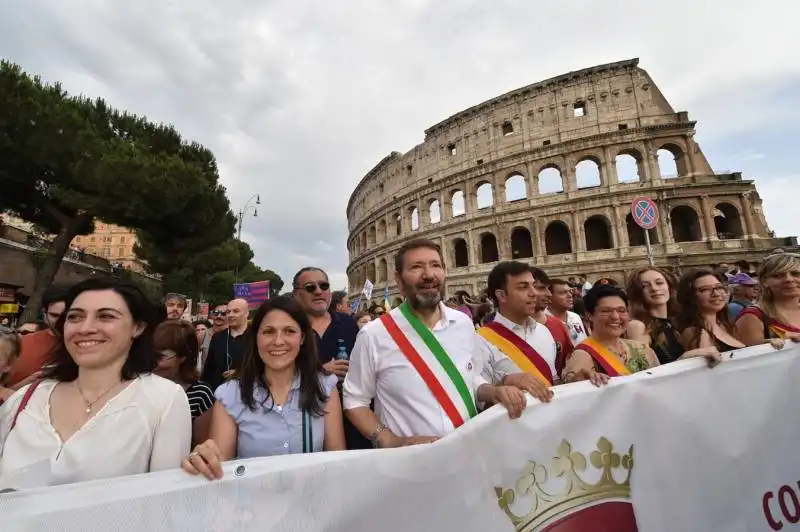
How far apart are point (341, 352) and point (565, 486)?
2.05m

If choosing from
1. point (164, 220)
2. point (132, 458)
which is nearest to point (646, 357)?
point (132, 458)

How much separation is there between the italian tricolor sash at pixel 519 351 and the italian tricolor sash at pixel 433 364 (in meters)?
0.77

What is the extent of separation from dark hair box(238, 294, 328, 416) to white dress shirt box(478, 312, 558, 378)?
125cm

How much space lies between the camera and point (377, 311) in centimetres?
1084

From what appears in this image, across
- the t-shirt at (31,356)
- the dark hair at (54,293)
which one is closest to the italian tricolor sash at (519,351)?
the dark hair at (54,293)

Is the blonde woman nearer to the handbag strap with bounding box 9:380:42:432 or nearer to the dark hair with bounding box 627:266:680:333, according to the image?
the dark hair with bounding box 627:266:680:333

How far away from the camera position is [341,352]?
333 centimetres

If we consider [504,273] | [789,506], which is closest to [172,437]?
[504,273]

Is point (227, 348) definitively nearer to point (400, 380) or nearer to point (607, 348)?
point (400, 380)

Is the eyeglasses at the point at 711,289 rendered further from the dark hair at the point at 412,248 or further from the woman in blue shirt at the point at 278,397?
the woman in blue shirt at the point at 278,397

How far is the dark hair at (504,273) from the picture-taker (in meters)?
3.00

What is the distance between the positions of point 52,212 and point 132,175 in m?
5.13

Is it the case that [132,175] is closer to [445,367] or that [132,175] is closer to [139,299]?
[139,299]

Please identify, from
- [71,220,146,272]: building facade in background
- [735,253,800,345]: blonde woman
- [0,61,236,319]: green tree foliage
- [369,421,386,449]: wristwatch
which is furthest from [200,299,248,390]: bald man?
[71,220,146,272]: building facade in background
